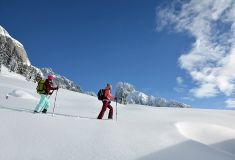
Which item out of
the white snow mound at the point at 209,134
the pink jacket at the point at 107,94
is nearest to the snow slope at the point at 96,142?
the white snow mound at the point at 209,134

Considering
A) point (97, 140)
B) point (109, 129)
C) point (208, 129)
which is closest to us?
point (97, 140)

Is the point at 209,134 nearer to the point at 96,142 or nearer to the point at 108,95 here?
the point at 108,95

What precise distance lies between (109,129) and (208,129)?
17.0 ft

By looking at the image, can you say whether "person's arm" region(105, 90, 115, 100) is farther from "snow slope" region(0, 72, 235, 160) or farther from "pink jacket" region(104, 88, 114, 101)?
"snow slope" region(0, 72, 235, 160)

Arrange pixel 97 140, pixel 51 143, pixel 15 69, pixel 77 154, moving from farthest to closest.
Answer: pixel 15 69
pixel 97 140
pixel 51 143
pixel 77 154

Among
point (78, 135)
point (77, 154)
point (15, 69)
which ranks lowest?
point (77, 154)

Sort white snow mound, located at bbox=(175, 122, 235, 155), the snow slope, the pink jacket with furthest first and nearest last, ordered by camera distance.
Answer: the pink jacket → white snow mound, located at bbox=(175, 122, 235, 155) → the snow slope

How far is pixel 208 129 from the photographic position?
13953mm

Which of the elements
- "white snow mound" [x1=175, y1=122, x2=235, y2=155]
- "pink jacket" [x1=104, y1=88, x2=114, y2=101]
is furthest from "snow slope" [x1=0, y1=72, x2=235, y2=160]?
"pink jacket" [x1=104, y1=88, x2=114, y2=101]

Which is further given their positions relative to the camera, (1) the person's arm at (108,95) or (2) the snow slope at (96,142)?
(1) the person's arm at (108,95)

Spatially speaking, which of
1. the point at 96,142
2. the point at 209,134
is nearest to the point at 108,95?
the point at 209,134

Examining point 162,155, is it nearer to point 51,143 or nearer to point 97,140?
point 97,140

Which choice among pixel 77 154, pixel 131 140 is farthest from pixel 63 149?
pixel 131 140

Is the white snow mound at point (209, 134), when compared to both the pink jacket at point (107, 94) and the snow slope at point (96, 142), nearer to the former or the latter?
the snow slope at point (96, 142)
